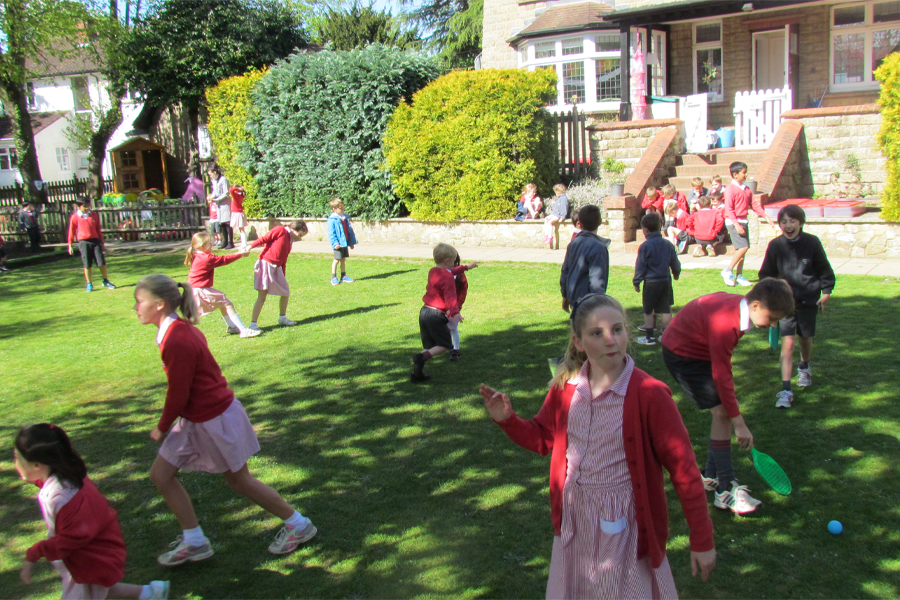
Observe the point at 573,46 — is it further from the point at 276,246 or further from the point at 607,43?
the point at 276,246

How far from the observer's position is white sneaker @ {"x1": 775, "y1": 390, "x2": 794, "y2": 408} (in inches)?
242

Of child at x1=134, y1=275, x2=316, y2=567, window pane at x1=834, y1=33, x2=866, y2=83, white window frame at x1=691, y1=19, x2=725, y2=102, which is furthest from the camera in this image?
white window frame at x1=691, y1=19, x2=725, y2=102

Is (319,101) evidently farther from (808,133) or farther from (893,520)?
(893,520)

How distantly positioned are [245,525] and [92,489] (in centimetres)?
149

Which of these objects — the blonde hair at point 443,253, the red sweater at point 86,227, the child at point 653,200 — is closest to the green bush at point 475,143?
the child at point 653,200

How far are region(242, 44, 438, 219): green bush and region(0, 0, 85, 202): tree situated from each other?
379 inches

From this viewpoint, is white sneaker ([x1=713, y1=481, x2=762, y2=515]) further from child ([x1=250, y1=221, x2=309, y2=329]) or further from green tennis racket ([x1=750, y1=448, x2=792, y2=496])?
child ([x1=250, y1=221, x2=309, y2=329])

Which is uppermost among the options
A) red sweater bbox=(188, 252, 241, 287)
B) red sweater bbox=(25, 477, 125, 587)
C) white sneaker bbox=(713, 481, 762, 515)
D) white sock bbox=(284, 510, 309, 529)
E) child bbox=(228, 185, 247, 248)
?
child bbox=(228, 185, 247, 248)

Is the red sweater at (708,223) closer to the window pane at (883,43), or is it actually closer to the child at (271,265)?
the child at (271,265)

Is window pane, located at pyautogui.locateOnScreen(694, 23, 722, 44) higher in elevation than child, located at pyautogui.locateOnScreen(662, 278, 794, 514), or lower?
higher

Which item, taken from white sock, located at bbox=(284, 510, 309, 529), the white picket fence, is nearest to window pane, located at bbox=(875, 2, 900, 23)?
the white picket fence

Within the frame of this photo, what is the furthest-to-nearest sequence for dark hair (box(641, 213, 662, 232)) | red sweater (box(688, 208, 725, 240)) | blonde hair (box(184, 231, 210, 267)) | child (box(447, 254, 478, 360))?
→ 1. red sweater (box(688, 208, 725, 240))
2. blonde hair (box(184, 231, 210, 267))
3. dark hair (box(641, 213, 662, 232))
4. child (box(447, 254, 478, 360))

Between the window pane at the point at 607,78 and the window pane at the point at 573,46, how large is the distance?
2.67ft

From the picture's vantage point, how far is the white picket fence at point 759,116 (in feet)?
57.6
